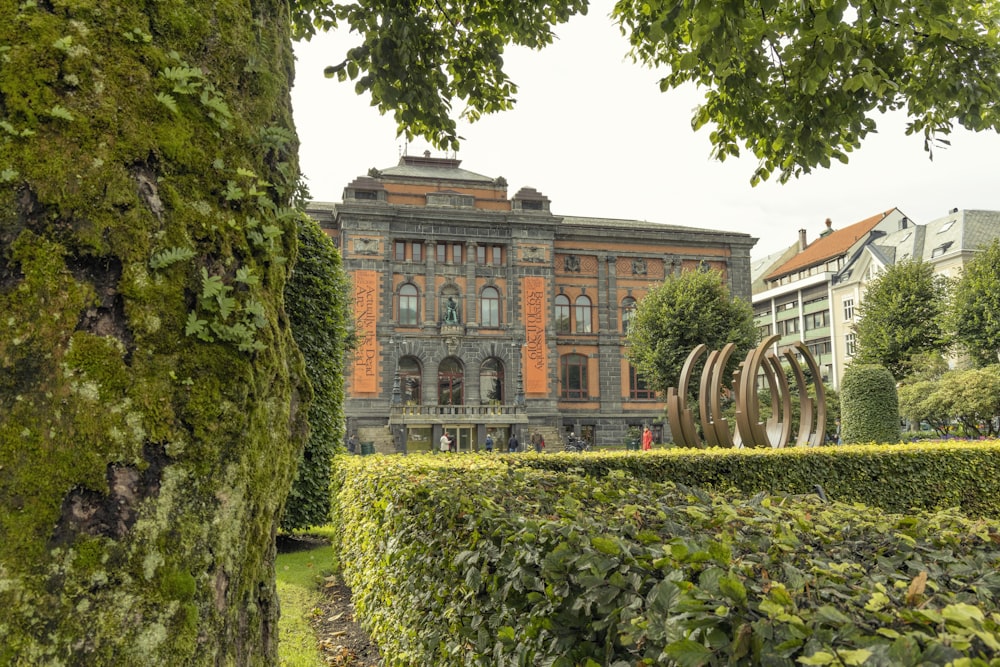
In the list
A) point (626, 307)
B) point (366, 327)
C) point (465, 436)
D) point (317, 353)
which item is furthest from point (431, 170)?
point (317, 353)

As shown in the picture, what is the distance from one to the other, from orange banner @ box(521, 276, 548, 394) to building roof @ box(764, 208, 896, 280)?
33451 mm

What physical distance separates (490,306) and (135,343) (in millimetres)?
37223

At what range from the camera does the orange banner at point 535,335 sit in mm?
39125

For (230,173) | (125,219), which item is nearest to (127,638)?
(125,219)

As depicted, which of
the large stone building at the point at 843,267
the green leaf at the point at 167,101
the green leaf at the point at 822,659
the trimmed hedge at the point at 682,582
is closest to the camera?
the green leaf at the point at 822,659

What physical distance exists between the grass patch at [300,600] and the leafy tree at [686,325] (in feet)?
74.0

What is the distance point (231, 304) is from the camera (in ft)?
8.02

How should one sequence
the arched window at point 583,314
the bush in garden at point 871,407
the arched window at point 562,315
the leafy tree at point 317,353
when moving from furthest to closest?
the arched window at point 583,314, the arched window at point 562,315, the bush in garden at point 871,407, the leafy tree at point 317,353

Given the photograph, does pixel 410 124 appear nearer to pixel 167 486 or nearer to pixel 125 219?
pixel 125 219

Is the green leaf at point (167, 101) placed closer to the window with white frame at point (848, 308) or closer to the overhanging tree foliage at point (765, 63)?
the overhanging tree foliage at point (765, 63)

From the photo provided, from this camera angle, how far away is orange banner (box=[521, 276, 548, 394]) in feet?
128

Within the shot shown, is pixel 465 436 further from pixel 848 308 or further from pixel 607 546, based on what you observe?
pixel 848 308

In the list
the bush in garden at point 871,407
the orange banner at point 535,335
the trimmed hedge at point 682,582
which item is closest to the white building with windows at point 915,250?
the orange banner at point 535,335

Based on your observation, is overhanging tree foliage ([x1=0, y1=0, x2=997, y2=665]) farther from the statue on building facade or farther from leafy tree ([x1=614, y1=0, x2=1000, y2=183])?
the statue on building facade
